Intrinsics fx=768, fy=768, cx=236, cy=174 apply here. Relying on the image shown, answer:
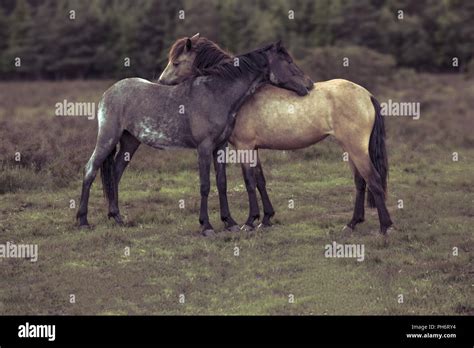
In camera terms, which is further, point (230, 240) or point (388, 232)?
point (388, 232)

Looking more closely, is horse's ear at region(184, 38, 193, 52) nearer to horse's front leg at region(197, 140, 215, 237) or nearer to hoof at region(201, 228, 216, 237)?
horse's front leg at region(197, 140, 215, 237)

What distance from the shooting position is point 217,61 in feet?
39.4

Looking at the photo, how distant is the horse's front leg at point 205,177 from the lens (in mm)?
11547

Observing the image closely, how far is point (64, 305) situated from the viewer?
28.9 feet

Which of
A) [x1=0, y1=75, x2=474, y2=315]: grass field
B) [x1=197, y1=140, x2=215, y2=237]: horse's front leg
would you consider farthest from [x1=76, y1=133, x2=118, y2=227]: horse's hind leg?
[x1=197, y1=140, x2=215, y2=237]: horse's front leg

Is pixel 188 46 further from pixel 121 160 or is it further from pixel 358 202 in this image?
pixel 358 202

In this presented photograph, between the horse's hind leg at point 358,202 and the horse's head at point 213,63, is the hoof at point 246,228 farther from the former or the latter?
the horse's head at point 213,63

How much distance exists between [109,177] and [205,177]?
5.82 feet

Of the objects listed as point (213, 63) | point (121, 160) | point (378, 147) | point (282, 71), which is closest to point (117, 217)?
point (121, 160)

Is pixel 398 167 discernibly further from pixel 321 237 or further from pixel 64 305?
pixel 64 305

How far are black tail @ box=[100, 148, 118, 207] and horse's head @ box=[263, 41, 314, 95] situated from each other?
2874mm

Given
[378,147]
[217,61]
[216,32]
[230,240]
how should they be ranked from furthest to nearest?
[216,32], [217,61], [378,147], [230,240]

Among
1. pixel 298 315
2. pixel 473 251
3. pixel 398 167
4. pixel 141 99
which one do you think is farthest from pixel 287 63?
pixel 398 167
